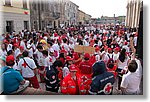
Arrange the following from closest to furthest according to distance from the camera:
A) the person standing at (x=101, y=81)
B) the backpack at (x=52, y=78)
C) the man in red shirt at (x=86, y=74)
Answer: the person standing at (x=101, y=81) → the man in red shirt at (x=86, y=74) → the backpack at (x=52, y=78)

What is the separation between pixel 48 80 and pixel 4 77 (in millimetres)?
797

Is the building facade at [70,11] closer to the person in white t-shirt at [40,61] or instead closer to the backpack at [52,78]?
the person in white t-shirt at [40,61]

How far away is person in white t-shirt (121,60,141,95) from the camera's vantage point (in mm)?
2750

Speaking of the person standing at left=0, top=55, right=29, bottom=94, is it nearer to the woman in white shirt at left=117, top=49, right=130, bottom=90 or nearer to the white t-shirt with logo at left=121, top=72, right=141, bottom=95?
the white t-shirt with logo at left=121, top=72, right=141, bottom=95

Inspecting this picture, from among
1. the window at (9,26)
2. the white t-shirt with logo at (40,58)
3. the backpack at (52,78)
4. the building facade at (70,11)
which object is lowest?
the backpack at (52,78)

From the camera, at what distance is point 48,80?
3.49 metres

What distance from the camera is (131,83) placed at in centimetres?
278

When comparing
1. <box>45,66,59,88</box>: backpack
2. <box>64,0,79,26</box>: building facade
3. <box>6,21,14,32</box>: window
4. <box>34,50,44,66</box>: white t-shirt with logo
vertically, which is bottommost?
<box>45,66,59,88</box>: backpack

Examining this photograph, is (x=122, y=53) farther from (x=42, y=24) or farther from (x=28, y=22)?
(x=42, y=24)

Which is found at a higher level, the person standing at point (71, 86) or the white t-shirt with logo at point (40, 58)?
the white t-shirt with logo at point (40, 58)

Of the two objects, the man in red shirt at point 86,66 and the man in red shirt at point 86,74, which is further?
the man in red shirt at point 86,66

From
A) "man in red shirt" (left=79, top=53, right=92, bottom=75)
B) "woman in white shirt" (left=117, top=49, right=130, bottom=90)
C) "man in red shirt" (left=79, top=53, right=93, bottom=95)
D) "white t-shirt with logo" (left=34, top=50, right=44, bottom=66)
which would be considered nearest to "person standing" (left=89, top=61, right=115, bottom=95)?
"man in red shirt" (left=79, top=53, right=93, bottom=95)

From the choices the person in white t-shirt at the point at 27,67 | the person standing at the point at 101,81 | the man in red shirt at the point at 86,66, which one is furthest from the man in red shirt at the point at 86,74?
the person in white t-shirt at the point at 27,67

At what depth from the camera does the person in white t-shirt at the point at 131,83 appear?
275cm
